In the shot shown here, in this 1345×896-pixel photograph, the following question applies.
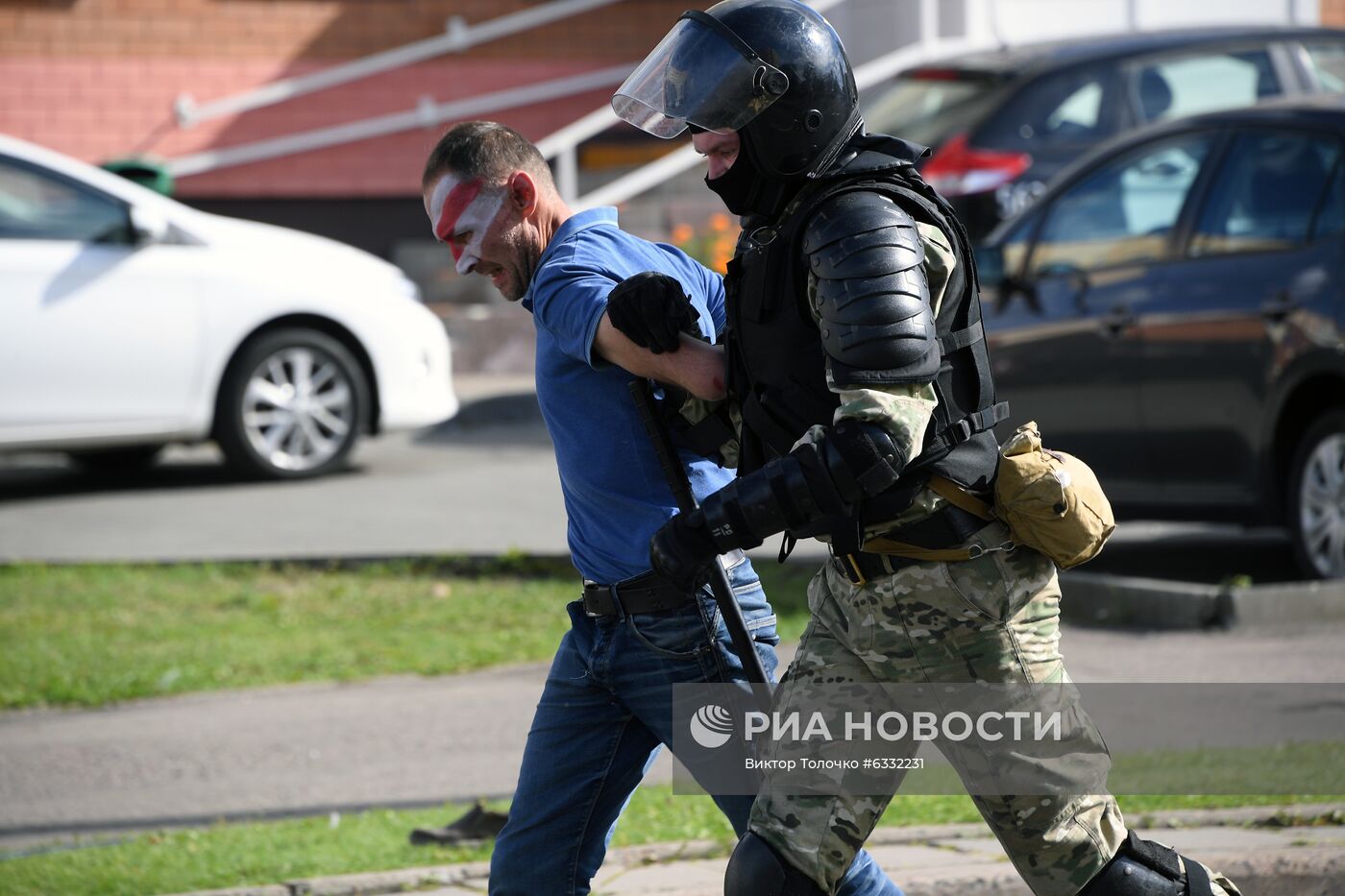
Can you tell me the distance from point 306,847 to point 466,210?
6.54 feet

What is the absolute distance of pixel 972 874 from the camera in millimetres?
4176

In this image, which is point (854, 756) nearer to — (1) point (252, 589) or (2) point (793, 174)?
(2) point (793, 174)

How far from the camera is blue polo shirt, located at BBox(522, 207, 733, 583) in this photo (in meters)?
3.24

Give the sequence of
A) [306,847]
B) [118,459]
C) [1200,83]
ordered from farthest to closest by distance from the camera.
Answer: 1. [1200,83]
2. [118,459]
3. [306,847]

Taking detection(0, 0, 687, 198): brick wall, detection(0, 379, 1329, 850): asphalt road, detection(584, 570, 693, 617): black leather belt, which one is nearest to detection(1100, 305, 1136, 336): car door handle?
detection(0, 379, 1329, 850): asphalt road

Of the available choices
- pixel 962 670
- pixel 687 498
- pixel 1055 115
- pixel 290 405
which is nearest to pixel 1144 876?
pixel 962 670

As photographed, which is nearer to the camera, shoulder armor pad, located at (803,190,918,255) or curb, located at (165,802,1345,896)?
shoulder armor pad, located at (803,190,918,255)

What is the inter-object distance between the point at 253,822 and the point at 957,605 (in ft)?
8.84

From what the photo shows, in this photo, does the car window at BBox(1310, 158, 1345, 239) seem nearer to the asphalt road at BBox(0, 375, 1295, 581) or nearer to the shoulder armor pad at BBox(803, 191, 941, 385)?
the asphalt road at BBox(0, 375, 1295, 581)

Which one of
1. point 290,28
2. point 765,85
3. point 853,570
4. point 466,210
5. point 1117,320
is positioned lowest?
point 1117,320

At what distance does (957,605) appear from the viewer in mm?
2939

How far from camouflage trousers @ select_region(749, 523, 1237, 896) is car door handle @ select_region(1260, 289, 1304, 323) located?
12.8 feet

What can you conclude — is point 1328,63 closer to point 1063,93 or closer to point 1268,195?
point 1063,93

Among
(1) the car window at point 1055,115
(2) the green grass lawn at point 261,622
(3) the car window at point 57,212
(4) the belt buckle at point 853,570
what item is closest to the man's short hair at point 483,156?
(4) the belt buckle at point 853,570
